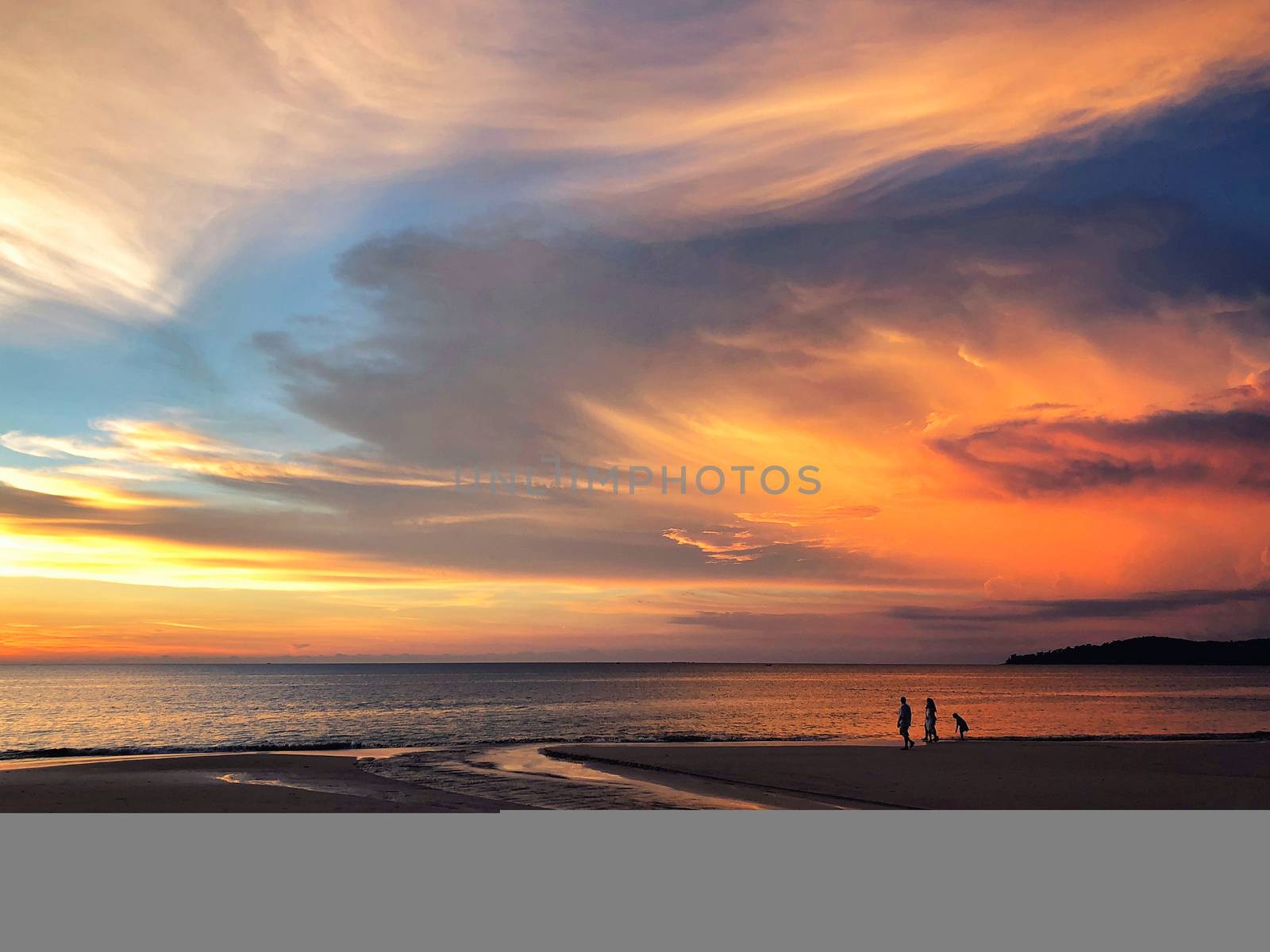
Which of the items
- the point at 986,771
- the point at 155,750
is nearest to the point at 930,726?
the point at 986,771

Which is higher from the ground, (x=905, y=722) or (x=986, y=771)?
(x=905, y=722)

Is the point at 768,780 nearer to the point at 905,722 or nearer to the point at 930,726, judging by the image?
the point at 905,722

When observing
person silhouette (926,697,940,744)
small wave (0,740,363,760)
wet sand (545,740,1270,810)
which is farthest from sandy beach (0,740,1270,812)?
small wave (0,740,363,760)

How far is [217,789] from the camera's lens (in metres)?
26.2

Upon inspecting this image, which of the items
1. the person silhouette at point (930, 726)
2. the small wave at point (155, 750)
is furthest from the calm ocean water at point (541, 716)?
the person silhouette at point (930, 726)

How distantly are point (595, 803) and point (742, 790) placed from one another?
16.5ft

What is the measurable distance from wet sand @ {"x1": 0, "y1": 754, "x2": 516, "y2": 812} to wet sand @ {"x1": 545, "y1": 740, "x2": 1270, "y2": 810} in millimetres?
8672

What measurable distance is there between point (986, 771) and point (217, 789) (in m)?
24.4

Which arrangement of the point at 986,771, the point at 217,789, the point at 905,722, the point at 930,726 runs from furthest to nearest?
the point at 930,726 < the point at 905,722 < the point at 986,771 < the point at 217,789

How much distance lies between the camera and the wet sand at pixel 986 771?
75.4 feet

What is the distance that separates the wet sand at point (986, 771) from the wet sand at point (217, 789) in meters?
8.67

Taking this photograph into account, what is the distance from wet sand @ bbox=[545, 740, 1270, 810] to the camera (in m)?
23.0

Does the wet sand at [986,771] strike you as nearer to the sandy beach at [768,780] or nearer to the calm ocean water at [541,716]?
the sandy beach at [768,780]

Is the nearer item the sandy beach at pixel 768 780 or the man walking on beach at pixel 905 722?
the sandy beach at pixel 768 780
